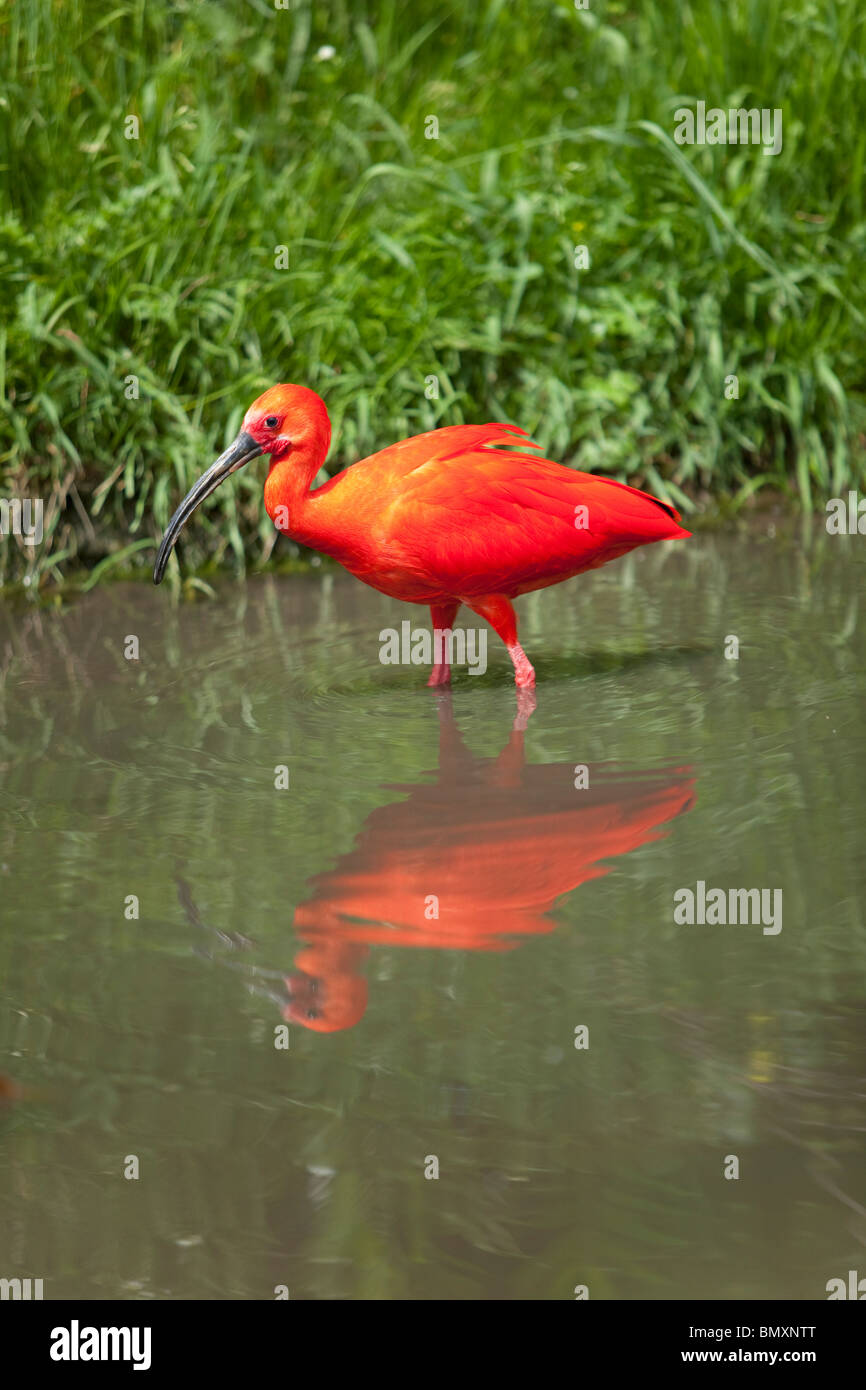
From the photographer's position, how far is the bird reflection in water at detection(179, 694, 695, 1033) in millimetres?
3375

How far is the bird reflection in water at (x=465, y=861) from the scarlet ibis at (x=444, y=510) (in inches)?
20.1

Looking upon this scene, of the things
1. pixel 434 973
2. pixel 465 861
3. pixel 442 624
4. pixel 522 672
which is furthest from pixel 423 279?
pixel 434 973

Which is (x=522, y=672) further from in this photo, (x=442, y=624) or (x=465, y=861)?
(x=465, y=861)

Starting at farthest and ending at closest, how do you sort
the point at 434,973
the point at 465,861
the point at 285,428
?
the point at 285,428 < the point at 465,861 < the point at 434,973

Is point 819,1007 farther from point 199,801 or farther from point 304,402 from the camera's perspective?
point 304,402

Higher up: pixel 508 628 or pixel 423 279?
pixel 423 279

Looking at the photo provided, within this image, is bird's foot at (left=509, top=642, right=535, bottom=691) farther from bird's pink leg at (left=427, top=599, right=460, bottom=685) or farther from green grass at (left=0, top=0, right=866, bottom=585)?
green grass at (left=0, top=0, right=866, bottom=585)

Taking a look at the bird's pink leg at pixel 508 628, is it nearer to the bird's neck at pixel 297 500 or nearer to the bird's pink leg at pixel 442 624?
the bird's pink leg at pixel 442 624

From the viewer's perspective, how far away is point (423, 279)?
7008 mm

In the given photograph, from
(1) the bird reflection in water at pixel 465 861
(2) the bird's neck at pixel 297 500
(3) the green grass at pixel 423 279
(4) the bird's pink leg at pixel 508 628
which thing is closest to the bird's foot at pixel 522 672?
(4) the bird's pink leg at pixel 508 628

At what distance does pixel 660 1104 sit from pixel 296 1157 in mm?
569

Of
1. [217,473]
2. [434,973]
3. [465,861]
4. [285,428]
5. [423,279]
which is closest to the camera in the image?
[434,973]

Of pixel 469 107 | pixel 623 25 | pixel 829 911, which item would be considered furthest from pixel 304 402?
pixel 623 25

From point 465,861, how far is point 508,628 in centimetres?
126
